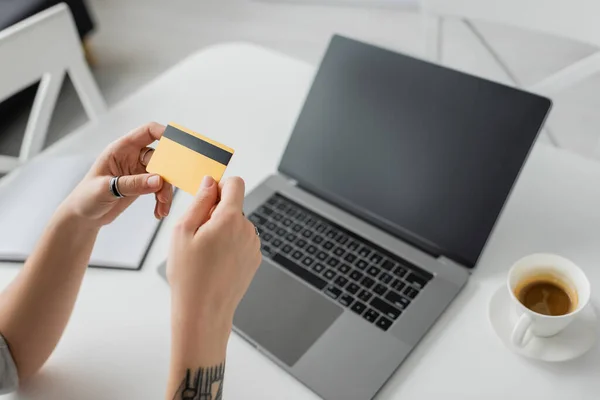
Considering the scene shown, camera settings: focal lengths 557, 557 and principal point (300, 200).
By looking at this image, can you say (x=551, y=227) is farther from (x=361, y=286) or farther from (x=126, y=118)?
(x=126, y=118)

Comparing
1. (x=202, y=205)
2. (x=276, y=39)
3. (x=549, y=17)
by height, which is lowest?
(x=276, y=39)

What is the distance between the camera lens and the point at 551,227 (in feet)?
2.61

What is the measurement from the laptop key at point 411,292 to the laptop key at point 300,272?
0.11m

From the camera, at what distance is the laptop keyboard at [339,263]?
2.33 ft

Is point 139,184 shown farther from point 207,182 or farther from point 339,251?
point 339,251

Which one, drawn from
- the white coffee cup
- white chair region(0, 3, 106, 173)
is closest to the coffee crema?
the white coffee cup

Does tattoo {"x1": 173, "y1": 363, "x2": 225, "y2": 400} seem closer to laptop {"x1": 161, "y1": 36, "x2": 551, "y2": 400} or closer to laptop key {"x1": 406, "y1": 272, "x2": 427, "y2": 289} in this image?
laptop {"x1": 161, "y1": 36, "x2": 551, "y2": 400}

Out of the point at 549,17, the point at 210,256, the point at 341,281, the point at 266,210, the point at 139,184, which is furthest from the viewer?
the point at 549,17

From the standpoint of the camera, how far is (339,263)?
762 millimetres

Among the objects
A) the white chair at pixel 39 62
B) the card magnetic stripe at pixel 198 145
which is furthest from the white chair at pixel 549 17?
the white chair at pixel 39 62

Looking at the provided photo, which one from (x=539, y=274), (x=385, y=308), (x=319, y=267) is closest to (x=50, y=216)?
(x=319, y=267)

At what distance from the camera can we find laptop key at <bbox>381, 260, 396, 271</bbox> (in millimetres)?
747

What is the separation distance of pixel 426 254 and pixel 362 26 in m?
2.06

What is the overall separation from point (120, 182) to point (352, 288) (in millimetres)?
319
